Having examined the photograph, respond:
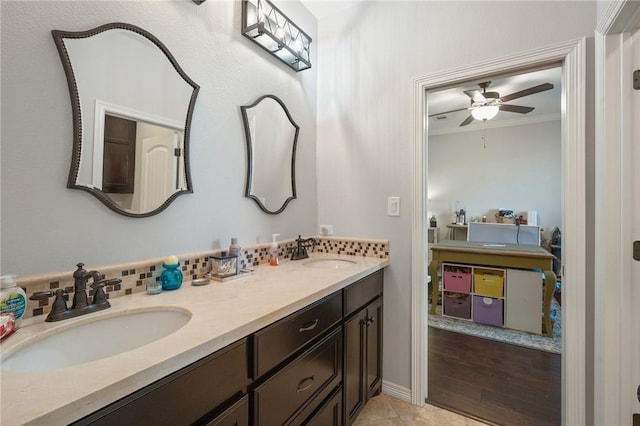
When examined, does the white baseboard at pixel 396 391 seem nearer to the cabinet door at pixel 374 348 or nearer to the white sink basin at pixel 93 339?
the cabinet door at pixel 374 348

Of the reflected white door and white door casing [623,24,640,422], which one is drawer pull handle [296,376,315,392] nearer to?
the reflected white door

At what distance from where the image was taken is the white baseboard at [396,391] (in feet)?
6.23

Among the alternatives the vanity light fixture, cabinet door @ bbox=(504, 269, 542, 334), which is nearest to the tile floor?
cabinet door @ bbox=(504, 269, 542, 334)

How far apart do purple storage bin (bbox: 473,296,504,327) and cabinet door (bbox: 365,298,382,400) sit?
5.73 ft

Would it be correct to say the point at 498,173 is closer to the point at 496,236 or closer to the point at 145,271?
the point at 496,236

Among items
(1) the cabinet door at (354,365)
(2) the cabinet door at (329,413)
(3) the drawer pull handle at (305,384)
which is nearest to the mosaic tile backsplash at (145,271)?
(1) the cabinet door at (354,365)

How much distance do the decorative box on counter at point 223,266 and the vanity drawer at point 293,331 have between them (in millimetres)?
482

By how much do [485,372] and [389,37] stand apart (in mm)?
2581

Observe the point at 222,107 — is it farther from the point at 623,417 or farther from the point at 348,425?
the point at 623,417

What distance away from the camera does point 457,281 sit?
3.25 metres

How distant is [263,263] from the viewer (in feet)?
5.89

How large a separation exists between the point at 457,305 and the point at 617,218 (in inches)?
86.4

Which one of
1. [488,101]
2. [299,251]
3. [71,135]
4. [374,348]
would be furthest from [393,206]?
[488,101]

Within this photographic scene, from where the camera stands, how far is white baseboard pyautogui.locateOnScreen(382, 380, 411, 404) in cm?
190
